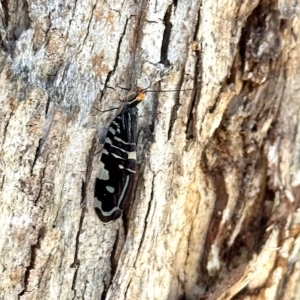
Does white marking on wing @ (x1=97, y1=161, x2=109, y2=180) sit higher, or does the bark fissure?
the bark fissure

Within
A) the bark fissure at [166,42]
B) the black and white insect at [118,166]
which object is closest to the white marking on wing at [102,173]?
the black and white insect at [118,166]

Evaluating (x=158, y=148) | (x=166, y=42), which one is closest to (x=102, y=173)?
(x=158, y=148)

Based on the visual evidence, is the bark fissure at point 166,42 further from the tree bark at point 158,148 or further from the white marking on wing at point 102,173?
the white marking on wing at point 102,173

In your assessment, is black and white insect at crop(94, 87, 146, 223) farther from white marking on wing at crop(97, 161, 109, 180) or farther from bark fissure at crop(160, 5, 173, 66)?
bark fissure at crop(160, 5, 173, 66)

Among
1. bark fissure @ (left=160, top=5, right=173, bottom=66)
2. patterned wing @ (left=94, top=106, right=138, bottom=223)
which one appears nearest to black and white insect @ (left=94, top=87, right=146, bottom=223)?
patterned wing @ (left=94, top=106, right=138, bottom=223)

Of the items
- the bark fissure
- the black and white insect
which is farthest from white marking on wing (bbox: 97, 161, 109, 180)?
the bark fissure

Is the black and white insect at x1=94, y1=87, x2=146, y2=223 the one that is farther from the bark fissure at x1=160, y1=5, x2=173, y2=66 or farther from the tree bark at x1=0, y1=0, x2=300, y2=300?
the bark fissure at x1=160, y1=5, x2=173, y2=66

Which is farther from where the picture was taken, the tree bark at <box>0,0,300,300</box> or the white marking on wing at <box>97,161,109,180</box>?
the white marking on wing at <box>97,161,109,180</box>
